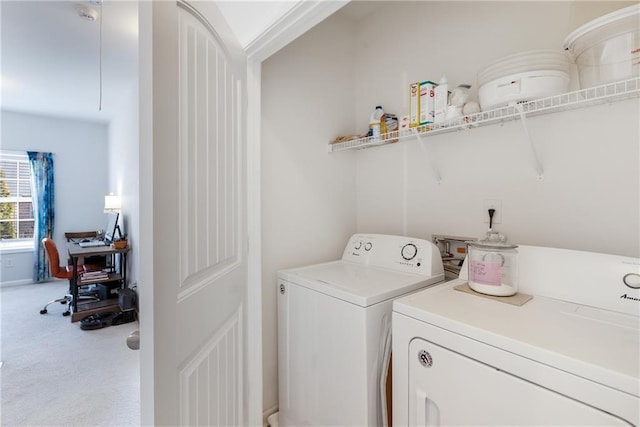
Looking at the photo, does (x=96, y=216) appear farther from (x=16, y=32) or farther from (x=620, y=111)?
(x=620, y=111)

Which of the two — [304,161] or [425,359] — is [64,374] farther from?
[425,359]

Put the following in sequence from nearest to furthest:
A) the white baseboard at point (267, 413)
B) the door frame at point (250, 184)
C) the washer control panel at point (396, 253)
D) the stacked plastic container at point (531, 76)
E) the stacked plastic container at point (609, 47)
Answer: the door frame at point (250, 184), the stacked plastic container at point (609, 47), the stacked plastic container at point (531, 76), the washer control panel at point (396, 253), the white baseboard at point (267, 413)

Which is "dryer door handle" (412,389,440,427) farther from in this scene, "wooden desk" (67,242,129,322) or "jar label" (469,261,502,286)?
"wooden desk" (67,242,129,322)

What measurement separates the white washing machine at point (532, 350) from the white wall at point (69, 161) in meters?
6.48

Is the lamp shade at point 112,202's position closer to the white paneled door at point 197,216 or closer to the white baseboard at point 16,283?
the white baseboard at point 16,283

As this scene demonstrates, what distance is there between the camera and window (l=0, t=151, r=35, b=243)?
4.91 metres

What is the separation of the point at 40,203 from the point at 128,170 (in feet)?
7.69

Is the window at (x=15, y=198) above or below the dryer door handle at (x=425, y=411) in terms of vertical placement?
above

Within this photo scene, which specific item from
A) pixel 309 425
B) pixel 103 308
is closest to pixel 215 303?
pixel 309 425

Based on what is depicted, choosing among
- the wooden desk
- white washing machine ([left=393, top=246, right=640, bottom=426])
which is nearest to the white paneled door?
white washing machine ([left=393, top=246, right=640, bottom=426])

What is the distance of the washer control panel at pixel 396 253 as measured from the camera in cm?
152

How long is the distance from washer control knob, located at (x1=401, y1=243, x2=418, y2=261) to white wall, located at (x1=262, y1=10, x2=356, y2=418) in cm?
58

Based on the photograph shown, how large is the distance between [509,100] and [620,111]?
0.43 meters

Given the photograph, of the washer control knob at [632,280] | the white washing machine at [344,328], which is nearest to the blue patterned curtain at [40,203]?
the white washing machine at [344,328]
